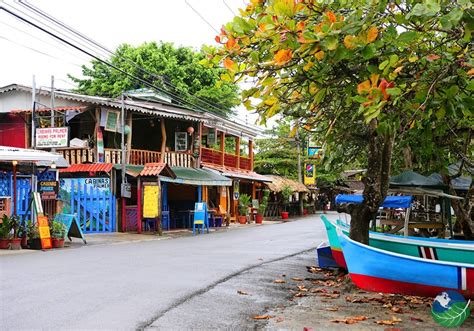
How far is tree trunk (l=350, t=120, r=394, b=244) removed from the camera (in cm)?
794

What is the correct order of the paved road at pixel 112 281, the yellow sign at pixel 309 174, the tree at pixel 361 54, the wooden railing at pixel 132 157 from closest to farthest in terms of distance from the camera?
the tree at pixel 361 54 → the paved road at pixel 112 281 → the wooden railing at pixel 132 157 → the yellow sign at pixel 309 174

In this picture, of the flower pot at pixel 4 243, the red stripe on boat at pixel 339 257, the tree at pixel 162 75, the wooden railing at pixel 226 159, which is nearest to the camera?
the red stripe on boat at pixel 339 257

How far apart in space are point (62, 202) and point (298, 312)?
1412 cm

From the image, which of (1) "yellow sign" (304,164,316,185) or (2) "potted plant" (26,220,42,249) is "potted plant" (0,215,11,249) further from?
(1) "yellow sign" (304,164,316,185)

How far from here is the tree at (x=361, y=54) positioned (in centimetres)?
438

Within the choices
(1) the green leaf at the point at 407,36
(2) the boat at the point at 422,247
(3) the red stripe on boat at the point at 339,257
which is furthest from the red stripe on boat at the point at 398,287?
(1) the green leaf at the point at 407,36

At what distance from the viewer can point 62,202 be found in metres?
18.7

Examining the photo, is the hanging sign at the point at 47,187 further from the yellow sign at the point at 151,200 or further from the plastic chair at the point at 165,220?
the plastic chair at the point at 165,220

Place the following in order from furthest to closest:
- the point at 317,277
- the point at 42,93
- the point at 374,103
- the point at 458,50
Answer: the point at 42,93
the point at 317,277
the point at 458,50
the point at 374,103

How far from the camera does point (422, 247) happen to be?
851cm

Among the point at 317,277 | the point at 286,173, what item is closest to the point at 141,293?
the point at 317,277

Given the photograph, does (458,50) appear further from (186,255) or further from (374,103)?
(186,255)

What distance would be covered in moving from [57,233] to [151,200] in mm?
5566

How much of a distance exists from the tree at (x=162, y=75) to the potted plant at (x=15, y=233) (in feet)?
62.3
